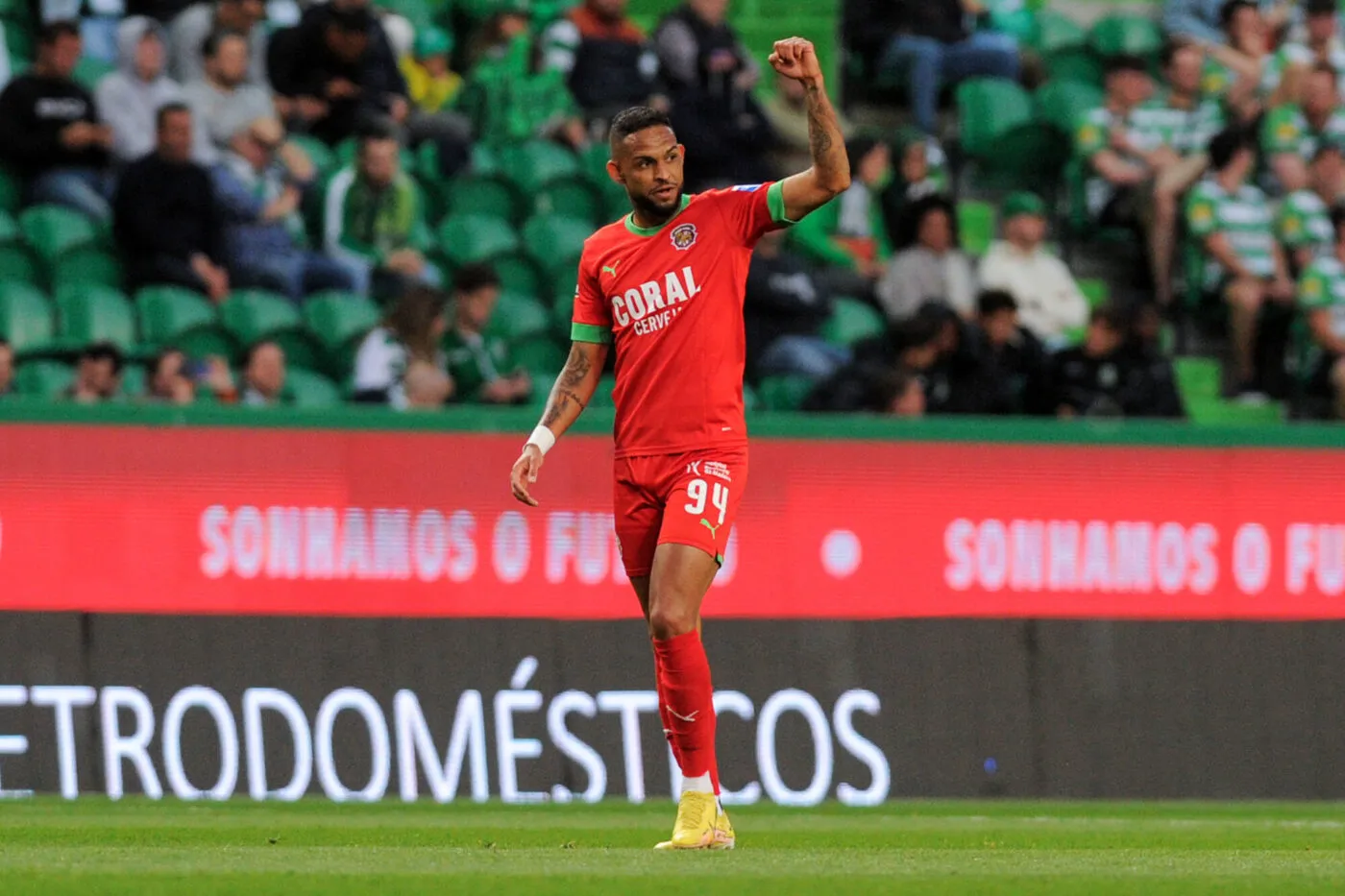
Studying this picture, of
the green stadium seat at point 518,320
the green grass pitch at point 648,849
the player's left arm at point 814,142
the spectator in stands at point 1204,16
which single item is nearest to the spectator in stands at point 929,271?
the green stadium seat at point 518,320

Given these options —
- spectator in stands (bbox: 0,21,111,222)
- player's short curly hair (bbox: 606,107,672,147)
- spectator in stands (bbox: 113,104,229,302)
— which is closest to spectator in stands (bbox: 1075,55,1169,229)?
spectator in stands (bbox: 113,104,229,302)

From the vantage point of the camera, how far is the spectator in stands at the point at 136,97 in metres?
14.3

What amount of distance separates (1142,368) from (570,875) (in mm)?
8476

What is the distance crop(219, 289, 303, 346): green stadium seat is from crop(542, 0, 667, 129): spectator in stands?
299cm

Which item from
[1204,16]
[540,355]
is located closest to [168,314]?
[540,355]

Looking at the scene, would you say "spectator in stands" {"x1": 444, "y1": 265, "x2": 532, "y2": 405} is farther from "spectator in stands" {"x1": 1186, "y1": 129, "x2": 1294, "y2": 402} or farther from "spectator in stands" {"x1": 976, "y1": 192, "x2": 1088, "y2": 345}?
"spectator in stands" {"x1": 1186, "y1": 129, "x2": 1294, "y2": 402}

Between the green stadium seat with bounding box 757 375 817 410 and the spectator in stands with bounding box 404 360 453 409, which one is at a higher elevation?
the spectator in stands with bounding box 404 360 453 409

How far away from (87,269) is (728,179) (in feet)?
14.0

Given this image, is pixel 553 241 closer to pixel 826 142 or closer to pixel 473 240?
pixel 473 240

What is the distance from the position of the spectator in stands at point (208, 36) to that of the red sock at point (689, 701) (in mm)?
8107

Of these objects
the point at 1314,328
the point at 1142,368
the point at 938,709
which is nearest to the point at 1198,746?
the point at 938,709

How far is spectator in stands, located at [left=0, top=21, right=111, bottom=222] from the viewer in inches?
558

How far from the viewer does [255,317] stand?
1373 cm

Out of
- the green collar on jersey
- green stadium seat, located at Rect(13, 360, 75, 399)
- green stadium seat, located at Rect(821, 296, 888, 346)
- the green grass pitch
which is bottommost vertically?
the green grass pitch
